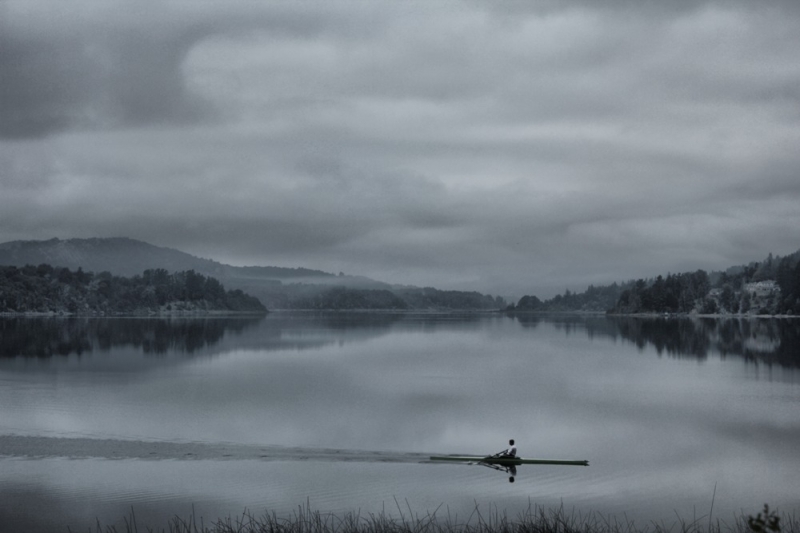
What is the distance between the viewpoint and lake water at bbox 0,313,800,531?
2923 cm

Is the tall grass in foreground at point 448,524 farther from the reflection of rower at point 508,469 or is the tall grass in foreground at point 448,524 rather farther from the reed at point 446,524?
the reflection of rower at point 508,469

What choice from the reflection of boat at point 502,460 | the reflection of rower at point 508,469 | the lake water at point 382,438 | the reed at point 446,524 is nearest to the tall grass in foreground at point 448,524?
the reed at point 446,524

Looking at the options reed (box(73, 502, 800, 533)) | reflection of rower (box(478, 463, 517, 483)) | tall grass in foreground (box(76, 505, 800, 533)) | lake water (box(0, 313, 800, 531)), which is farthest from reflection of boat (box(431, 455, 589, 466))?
reed (box(73, 502, 800, 533))

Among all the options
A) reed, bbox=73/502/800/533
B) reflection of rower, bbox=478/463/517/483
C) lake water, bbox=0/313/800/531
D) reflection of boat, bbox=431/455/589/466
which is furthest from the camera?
reflection of boat, bbox=431/455/589/466

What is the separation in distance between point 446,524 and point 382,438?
18.5 m

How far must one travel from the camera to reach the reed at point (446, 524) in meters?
22.1

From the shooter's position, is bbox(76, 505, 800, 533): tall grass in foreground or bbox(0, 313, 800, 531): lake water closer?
bbox(76, 505, 800, 533): tall grass in foreground

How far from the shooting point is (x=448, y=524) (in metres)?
24.9

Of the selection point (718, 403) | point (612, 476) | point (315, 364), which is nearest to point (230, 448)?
point (612, 476)

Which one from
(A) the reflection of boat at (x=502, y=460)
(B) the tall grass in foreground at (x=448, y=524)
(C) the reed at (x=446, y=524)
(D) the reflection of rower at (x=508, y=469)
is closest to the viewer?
(B) the tall grass in foreground at (x=448, y=524)

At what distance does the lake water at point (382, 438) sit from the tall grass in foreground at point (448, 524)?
2.53 feet

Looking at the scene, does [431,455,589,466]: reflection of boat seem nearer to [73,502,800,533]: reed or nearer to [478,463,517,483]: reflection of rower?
[478,463,517,483]: reflection of rower

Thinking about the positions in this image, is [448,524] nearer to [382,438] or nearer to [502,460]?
[502,460]

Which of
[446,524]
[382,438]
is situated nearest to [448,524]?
[446,524]
